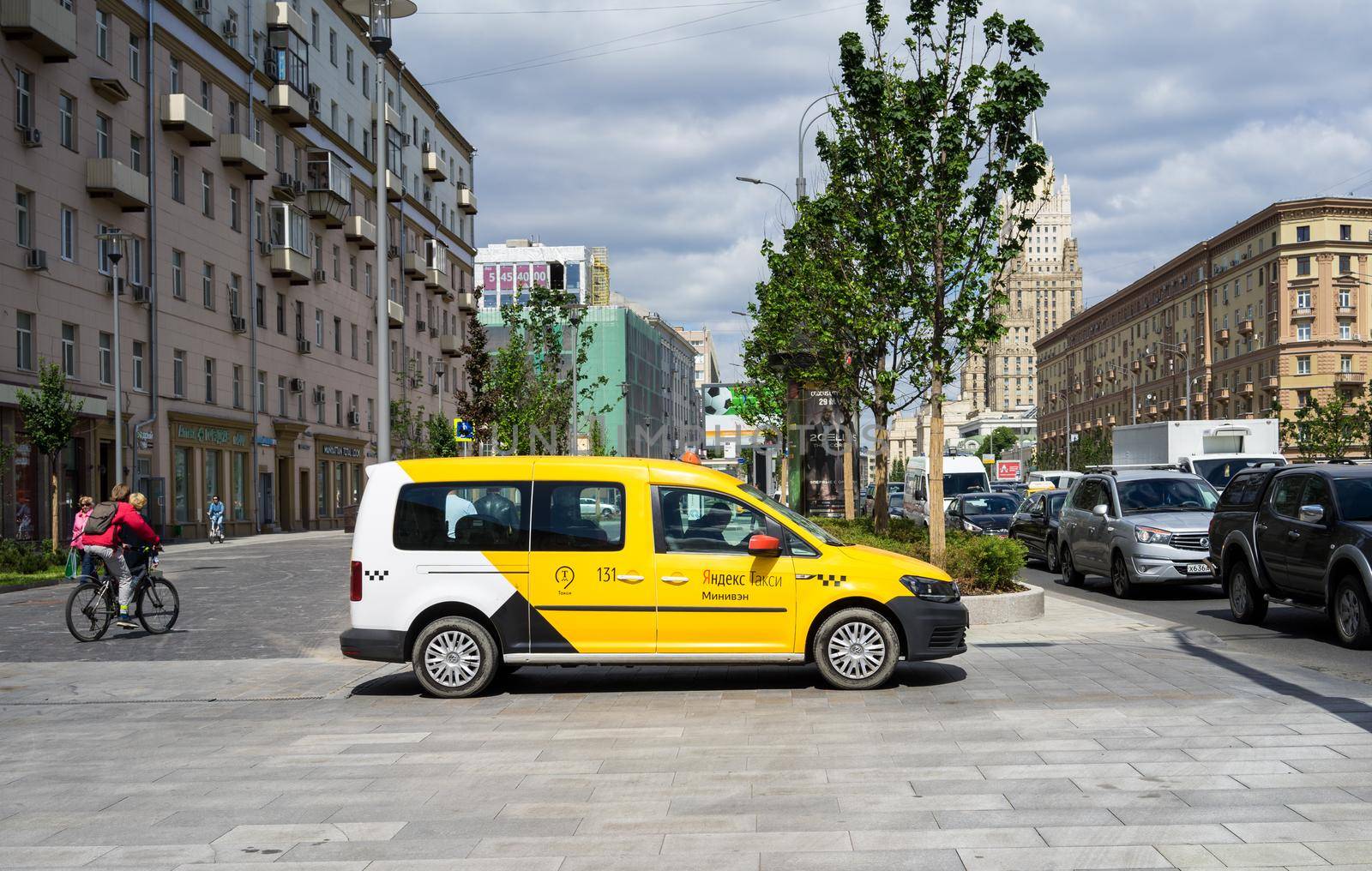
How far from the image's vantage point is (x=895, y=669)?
10891 millimetres

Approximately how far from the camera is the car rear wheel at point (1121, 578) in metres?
18.7

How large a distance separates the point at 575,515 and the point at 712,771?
11.0 ft

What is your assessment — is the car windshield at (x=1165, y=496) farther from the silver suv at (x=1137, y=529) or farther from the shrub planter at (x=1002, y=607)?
the shrub planter at (x=1002, y=607)

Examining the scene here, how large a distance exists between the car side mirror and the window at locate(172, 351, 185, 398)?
35.0 meters

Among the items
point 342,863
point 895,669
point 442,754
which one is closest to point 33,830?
point 342,863

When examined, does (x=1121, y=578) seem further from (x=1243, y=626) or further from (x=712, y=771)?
(x=712, y=771)

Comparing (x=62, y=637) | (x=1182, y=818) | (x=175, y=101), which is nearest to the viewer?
(x=1182, y=818)

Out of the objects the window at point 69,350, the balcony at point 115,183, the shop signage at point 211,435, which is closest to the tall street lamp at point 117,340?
the window at point 69,350

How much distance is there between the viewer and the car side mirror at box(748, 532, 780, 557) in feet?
33.0

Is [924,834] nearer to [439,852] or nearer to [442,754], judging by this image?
[439,852]

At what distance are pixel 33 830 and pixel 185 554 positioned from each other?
29.3 metres

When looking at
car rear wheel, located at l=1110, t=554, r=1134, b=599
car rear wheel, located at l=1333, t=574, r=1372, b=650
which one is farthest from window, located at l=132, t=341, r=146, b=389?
car rear wheel, located at l=1333, t=574, r=1372, b=650

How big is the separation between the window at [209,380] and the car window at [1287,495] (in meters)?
36.9

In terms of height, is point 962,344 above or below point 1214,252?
below
